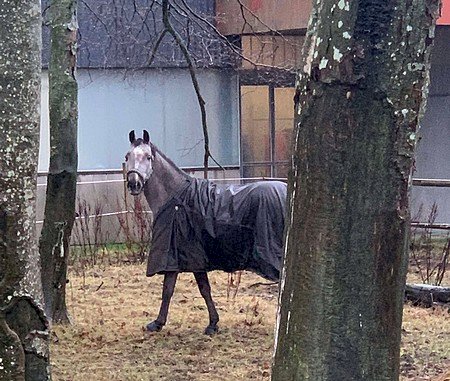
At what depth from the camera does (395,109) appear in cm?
278

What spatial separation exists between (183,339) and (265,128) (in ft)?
33.4

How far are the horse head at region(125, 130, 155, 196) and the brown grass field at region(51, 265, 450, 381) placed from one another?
137 centimetres

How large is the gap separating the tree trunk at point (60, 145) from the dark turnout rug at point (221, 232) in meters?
0.86

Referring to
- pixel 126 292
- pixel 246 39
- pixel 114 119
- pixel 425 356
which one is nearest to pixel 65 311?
pixel 126 292

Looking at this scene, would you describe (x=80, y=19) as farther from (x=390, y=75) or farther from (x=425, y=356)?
(x=390, y=75)

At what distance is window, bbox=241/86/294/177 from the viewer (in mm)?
17719

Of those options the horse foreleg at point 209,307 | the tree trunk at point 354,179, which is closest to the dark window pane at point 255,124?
the horse foreleg at point 209,307

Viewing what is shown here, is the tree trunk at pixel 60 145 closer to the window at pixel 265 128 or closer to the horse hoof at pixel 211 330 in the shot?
the horse hoof at pixel 211 330

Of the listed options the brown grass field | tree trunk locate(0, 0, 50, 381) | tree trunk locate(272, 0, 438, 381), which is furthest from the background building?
tree trunk locate(272, 0, 438, 381)

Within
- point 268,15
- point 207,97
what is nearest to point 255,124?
point 207,97

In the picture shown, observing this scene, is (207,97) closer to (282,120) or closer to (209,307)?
(282,120)

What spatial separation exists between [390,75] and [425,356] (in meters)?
4.98

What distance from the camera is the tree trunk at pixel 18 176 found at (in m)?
3.97

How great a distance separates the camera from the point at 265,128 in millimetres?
17828
